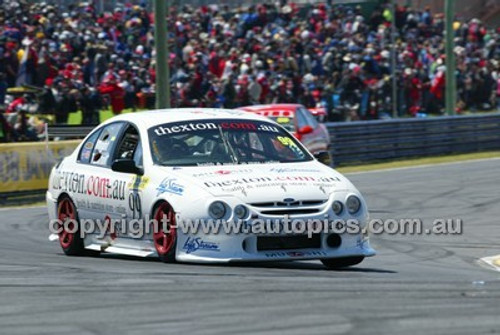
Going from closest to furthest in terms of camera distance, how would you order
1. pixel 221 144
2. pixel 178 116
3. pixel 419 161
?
pixel 221 144, pixel 178 116, pixel 419 161

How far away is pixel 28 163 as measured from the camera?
20172 millimetres

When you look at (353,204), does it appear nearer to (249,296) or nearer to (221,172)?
(221,172)

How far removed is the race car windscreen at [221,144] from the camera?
1043 cm

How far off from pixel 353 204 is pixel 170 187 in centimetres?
148

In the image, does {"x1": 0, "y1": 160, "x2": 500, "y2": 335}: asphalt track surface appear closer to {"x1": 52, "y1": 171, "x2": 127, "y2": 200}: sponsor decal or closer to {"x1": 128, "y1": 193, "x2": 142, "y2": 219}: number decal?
{"x1": 128, "y1": 193, "x2": 142, "y2": 219}: number decal

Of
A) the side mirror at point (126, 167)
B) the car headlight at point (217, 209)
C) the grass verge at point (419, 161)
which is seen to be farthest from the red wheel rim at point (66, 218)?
the grass verge at point (419, 161)

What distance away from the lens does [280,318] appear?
6.49 m

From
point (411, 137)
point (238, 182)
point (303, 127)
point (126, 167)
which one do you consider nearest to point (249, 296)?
point (238, 182)

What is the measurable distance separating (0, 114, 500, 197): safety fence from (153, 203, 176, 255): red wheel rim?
10308 millimetres

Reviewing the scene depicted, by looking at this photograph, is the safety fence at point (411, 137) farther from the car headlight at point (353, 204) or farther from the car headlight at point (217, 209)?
the car headlight at point (217, 209)

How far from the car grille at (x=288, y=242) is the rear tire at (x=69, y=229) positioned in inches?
103

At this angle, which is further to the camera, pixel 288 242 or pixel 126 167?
pixel 126 167

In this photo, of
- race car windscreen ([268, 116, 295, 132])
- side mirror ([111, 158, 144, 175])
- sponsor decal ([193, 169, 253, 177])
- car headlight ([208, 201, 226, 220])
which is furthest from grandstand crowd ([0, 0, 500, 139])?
car headlight ([208, 201, 226, 220])

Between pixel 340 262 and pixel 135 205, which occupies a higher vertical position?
pixel 135 205
